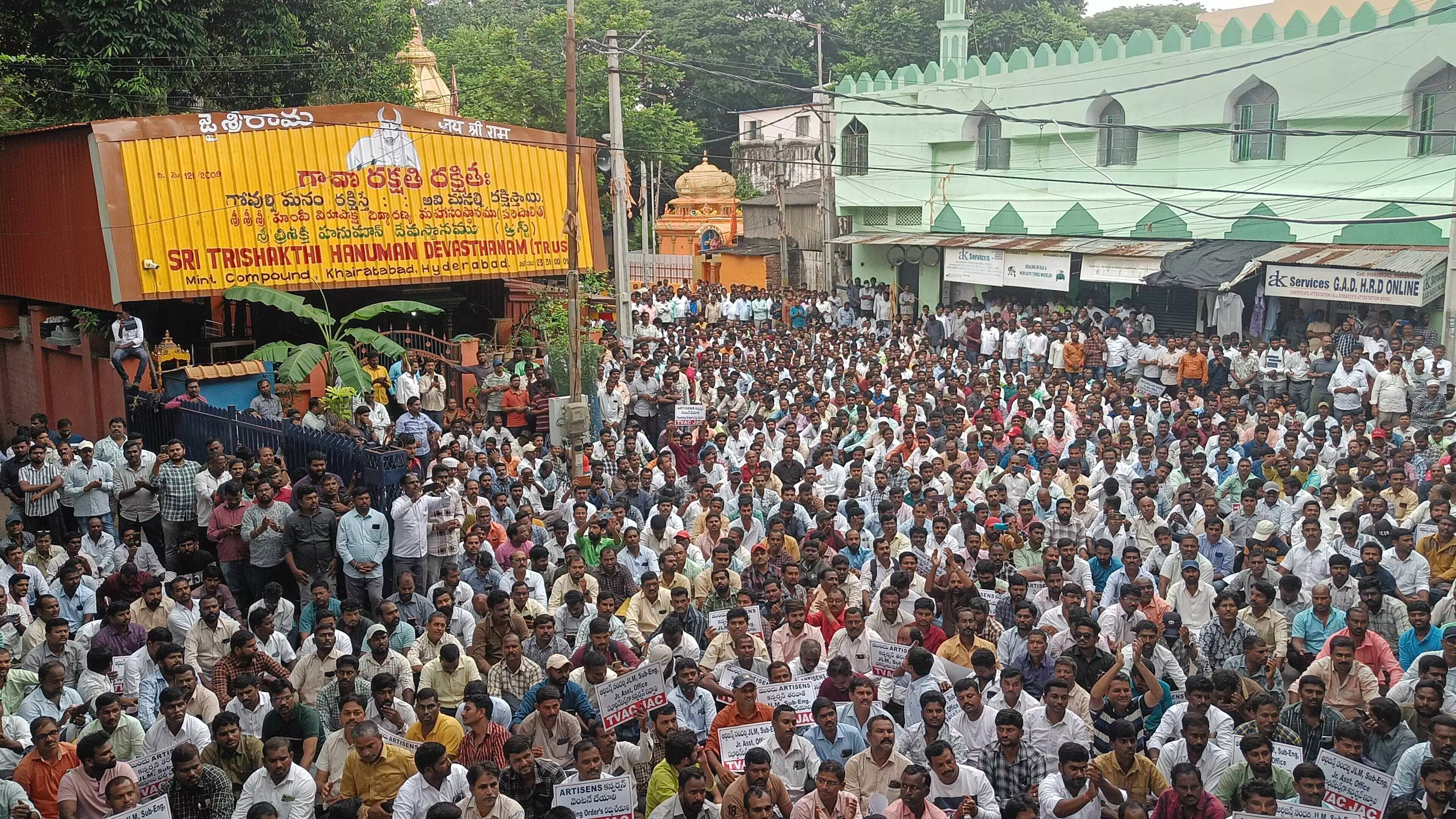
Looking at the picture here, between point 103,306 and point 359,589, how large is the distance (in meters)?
10.6

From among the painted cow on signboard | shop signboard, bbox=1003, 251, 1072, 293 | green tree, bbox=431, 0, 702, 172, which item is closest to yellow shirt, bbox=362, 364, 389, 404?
the painted cow on signboard

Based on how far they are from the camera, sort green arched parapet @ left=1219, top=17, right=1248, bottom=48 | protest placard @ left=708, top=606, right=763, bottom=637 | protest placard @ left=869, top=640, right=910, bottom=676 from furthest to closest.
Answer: green arched parapet @ left=1219, top=17, right=1248, bottom=48 → protest placard @ left=708, top=606, right=763, bottom=637 → protest placard @ left=869, top=640, right=910, bottom=676

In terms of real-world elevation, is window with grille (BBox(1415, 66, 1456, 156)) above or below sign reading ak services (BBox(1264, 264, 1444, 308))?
above

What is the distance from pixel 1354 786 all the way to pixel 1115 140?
20472mm

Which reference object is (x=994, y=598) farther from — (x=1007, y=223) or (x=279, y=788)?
(x=1007, y=223)

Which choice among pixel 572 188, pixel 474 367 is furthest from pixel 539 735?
pixel 474 367

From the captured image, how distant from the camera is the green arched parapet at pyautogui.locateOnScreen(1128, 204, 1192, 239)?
77.4 ft

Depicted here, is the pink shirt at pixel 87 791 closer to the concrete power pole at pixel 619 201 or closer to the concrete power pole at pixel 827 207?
the concrete power pole at pixel 619 201

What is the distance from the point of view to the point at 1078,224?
26000 mm

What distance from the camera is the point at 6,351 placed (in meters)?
21.3

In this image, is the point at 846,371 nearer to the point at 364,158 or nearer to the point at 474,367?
the point at 474,367

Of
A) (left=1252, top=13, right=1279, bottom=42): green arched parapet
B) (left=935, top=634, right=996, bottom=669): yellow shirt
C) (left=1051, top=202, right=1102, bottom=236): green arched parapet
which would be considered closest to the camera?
(left=935, top=634, right=996, bottom=669): yellow shirt

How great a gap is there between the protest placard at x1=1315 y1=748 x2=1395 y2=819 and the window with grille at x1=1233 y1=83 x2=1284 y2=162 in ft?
57.1

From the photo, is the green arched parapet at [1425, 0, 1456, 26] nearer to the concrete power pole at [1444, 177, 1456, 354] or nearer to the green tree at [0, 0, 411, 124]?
the concrete power pole at [1444, 177, 1456, 354]
